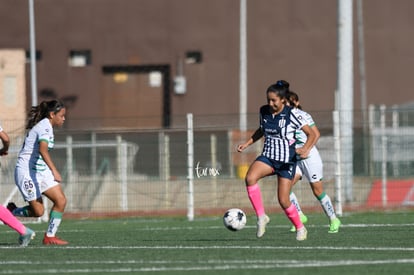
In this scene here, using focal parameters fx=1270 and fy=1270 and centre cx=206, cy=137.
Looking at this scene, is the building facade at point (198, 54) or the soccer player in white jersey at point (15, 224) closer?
the soccer player in white jersey at point (15, 224)

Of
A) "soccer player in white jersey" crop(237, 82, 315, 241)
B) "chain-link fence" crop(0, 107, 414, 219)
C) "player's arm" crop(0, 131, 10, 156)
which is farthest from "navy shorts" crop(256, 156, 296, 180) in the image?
"chain-link fence" crop(0, 107, 414, 219)

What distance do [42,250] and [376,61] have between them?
123 ft

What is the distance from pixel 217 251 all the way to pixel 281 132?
244 cm

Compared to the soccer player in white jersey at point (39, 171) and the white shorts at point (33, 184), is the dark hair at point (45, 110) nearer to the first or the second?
the soccer player in white jersey at point (39, 171)

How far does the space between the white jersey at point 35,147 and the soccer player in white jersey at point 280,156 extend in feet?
8.44

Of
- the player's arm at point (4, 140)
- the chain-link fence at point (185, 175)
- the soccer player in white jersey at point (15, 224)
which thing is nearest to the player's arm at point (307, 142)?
the soccer player in white jersey at point (15, 224)

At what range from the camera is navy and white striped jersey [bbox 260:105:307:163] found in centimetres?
1605

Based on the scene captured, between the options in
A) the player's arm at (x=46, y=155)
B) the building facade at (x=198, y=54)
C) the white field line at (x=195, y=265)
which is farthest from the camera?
the building facade at (x=198, y=54)

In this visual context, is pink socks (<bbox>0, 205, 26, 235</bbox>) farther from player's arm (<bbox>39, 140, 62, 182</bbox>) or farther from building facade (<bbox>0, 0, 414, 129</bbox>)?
building facade (<bbox>0, 0, 414, 129</bbox>)

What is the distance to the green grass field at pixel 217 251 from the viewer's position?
12.2 meters

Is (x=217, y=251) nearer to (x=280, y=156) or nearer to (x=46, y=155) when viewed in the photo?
(x=280, y=156)

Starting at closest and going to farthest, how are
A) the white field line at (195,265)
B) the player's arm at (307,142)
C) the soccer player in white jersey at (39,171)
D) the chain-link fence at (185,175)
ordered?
the white field line at (195,265), the soccer player in white jersey at (39,171), the player's arm at (307,142), the chain-link fence at (185,175)

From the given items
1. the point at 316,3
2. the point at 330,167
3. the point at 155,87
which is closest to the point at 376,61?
the point at 316,3

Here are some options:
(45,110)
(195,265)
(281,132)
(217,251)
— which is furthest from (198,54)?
(195,265)
